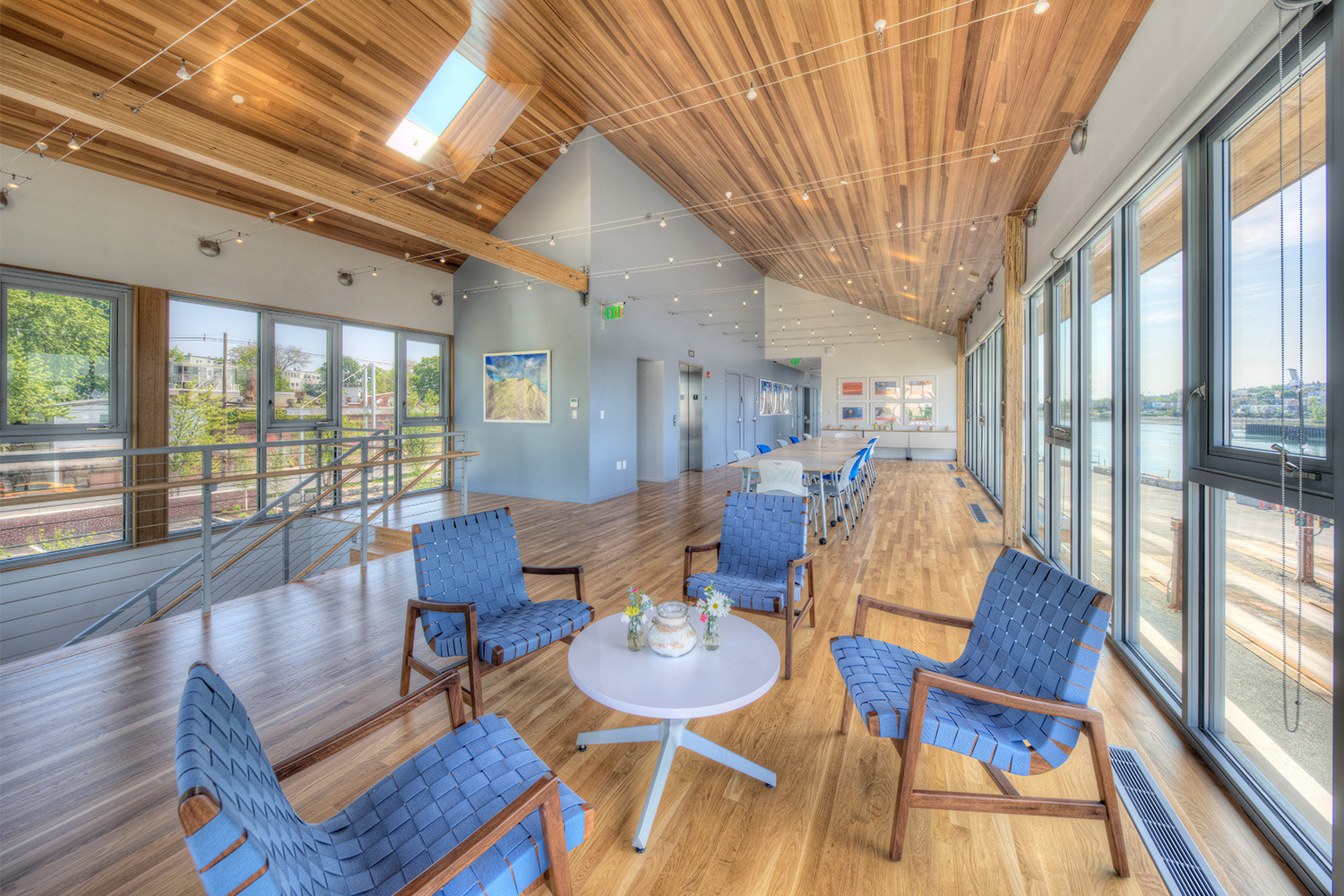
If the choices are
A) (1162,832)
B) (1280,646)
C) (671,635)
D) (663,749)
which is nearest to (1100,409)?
(1280,646)

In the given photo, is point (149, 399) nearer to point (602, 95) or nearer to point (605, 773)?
point (602, 95)

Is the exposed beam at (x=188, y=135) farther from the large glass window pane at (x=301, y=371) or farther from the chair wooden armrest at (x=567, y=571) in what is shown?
the chair wooden armrest at (x=567, y=571)

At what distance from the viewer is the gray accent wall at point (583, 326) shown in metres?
7.63

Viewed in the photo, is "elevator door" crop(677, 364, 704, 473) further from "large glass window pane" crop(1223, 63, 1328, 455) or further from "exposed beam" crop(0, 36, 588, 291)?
"large glass window pane" crop(1223, 63, 1328, 455)

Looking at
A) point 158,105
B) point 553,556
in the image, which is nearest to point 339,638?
point 553,556

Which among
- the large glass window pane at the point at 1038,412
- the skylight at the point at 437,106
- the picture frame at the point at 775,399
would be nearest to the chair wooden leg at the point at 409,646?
the large glass window pane at the point at 1038,412

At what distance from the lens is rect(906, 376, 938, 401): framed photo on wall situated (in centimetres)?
1348

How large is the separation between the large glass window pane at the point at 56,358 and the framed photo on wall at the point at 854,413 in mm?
13925

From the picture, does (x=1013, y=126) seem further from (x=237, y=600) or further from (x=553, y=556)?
(x=237, y=600)

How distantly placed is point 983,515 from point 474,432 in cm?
777

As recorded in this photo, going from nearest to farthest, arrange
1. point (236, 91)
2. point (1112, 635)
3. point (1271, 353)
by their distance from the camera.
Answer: point (1271, 353) < point (1112, 635) < point (236, 91)

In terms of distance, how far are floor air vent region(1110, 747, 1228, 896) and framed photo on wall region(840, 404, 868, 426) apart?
12.7 metres

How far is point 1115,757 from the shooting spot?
2.09 m

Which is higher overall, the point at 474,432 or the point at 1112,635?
the point at 474,432
